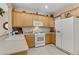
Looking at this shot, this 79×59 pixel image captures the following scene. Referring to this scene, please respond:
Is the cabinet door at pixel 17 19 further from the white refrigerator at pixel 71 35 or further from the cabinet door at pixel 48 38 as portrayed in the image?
the white refrigerator at pixel 71 35

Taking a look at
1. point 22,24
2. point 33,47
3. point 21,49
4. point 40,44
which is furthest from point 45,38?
point 21,49

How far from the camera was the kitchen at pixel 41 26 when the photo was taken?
10.7ft

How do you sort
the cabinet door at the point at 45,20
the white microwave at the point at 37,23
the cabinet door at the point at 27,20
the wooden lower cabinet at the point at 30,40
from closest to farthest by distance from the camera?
the wooden lower cabinet at the point at 30,40, the cabinet door at the point at 27,20, the white microwave at the point at 37,23, the cabinet door at the point at 45,20

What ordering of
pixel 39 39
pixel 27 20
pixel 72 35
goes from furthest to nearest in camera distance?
pixel 27 20
pixel 39 39
pixel 72 35

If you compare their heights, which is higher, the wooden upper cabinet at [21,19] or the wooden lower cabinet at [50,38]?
the wooden upper cabinet at [21,19]

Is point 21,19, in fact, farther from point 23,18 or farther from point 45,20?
point 45,20

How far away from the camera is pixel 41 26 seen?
5781mm

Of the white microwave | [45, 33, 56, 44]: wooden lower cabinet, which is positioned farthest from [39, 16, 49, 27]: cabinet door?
[45, 33, 56, 44]: wooden lower cabinet

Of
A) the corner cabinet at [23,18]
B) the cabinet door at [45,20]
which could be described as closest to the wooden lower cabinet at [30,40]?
the corner cabinet at [23,18]

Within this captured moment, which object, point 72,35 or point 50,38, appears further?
point 50,38

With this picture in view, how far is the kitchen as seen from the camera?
3258mm

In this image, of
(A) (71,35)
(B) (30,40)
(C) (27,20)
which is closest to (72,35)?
(A) (71,35)

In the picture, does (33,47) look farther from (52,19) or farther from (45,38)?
(52,19)

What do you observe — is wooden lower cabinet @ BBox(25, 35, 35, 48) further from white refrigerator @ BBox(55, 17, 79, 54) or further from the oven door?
white refrigerator @ BBox(55, 17, 79, 54)
